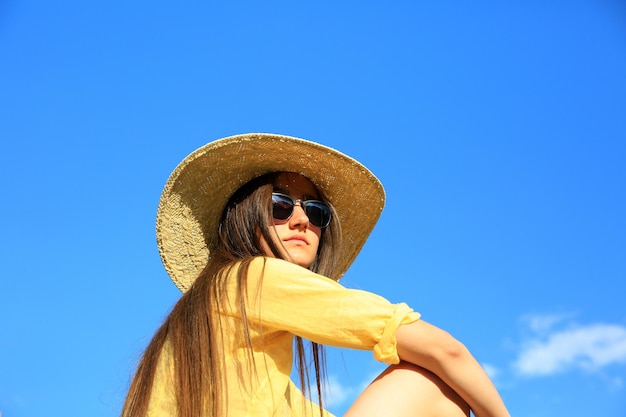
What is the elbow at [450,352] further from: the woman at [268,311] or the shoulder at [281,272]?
the shoulder at [281,272]

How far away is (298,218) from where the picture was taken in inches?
131

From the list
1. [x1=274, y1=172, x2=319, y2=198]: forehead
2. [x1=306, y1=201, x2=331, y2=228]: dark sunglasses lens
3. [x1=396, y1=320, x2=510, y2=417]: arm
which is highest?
[x1=274, y1=172, x2=319, y2=198]: forehead

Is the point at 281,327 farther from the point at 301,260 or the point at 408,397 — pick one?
the point at 301,260

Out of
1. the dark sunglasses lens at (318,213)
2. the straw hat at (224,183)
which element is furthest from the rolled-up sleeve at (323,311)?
the straw hat at (224,183)

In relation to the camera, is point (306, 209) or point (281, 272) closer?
point (281, 272)

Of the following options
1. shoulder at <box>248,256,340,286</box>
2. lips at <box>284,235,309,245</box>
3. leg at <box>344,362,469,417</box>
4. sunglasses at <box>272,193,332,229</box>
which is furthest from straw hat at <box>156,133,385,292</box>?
leg at <box>344,362,469,417</box>

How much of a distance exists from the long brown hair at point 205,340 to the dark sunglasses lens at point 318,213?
21 centimetres

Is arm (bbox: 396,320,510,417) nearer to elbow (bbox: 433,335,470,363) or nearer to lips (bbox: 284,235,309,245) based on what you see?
elbow (bbox: 433,335,470,363)

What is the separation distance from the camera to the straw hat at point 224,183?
3445mm

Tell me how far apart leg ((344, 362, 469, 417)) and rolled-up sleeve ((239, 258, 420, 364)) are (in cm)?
9

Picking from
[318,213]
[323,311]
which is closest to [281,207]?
[318,213]

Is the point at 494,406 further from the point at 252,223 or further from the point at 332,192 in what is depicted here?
the point at 332,192

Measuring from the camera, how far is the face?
3.25 metres

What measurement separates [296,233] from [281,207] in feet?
0.46
